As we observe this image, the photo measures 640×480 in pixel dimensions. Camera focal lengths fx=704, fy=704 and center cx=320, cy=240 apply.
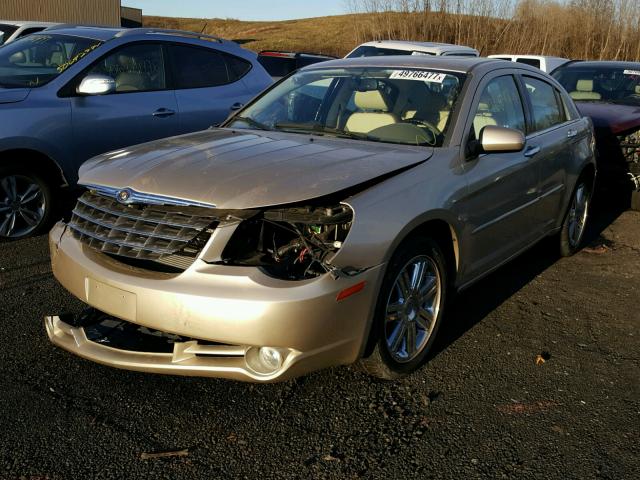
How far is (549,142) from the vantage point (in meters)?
5.23

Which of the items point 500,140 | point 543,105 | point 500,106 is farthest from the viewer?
point 543,105

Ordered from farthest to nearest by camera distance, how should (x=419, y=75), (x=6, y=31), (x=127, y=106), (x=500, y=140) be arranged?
(x=6, y=31), (x=127, y=106), (x=419, y=75), (x=500, y=140)

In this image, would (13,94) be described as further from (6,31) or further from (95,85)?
(6,31)

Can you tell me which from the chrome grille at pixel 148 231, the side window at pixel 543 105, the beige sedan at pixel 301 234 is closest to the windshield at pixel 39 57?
the beige sedan at pixel 301 234

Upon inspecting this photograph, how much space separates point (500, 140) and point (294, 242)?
5.03 feet

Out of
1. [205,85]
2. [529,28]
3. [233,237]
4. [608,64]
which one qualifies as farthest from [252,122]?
[529,28]

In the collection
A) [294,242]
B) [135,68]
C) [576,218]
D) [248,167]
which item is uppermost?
[135,68]

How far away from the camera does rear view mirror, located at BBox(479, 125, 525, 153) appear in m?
4.13

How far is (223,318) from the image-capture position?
3.03m

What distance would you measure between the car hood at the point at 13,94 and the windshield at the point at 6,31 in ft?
21.9

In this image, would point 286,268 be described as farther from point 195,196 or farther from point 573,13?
point 573,13

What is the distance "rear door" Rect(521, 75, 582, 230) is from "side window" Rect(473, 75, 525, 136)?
→ 0.17m

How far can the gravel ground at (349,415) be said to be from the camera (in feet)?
9.78

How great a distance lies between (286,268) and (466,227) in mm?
1298
